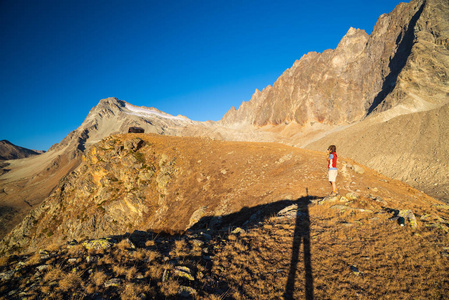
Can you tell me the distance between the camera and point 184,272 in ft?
22.7

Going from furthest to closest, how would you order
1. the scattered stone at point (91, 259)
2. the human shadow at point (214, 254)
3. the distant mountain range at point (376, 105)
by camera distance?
the distant mountain range at point (376, 105) → the scattered stone at point (91, 259) → the human shadow at point (214, 254)

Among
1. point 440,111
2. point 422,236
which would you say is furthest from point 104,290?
point 440,111

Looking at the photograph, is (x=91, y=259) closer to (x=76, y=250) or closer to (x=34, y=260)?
(x=76, y=250)

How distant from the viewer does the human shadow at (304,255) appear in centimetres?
611

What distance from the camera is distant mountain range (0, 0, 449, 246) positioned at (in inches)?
2000

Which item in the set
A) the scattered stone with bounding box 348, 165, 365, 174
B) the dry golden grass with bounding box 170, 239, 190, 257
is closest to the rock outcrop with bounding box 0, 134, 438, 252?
the scattered stone with bounding box 348, 165, 365, 174

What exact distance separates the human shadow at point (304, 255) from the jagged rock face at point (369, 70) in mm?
106651

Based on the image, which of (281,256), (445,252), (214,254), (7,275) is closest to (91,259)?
(7,275)

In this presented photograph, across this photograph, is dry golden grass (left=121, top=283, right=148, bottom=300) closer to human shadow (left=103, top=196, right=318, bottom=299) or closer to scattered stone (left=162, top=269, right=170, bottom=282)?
human shadow (left=103, top=196, right=318, bottom=299)

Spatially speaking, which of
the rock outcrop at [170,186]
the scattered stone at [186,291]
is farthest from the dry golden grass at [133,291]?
the rock outcrop at [170,186]

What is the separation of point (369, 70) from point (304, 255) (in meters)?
170

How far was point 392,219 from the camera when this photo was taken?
930 centimetres

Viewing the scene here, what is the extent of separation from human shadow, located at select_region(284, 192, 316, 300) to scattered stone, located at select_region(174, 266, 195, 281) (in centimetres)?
332

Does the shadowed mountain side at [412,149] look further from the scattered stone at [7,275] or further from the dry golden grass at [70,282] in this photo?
the scattered stone at [7,275]
